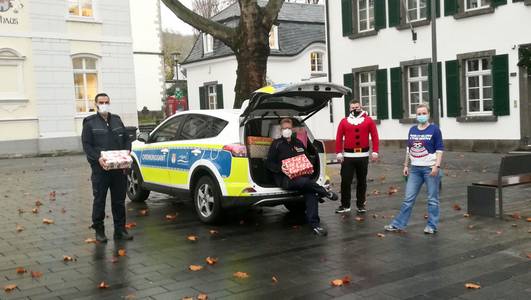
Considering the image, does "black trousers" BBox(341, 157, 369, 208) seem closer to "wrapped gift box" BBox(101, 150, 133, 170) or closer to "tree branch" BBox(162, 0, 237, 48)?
"wrapped gift box" BBox(101, 150, 133, 170)

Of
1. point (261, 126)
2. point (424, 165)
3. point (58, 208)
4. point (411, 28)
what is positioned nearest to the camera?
point (424, 165)

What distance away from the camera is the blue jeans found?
731 cm

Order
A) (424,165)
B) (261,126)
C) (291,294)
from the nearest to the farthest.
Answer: (291,294) < (424,165) < (261,126)

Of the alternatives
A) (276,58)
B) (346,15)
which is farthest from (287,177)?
(276,58)

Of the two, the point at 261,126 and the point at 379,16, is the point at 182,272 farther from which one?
the point at 379,16

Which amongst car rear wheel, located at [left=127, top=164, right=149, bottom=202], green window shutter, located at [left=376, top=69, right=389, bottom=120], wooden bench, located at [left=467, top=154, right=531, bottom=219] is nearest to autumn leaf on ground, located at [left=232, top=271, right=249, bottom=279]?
wooden bench, located at [left=467, top=154, right=531, bottom=219]

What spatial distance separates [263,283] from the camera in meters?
5.46

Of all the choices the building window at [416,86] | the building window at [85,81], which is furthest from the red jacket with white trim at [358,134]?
the building window at [85,81]

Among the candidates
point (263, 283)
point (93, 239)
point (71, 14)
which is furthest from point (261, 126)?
point (71, 14)

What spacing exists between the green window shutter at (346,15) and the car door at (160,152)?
15604 mm

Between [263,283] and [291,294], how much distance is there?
0.40 metres

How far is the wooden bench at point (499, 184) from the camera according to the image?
820 cm

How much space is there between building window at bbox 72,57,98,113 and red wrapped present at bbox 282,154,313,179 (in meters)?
21.0

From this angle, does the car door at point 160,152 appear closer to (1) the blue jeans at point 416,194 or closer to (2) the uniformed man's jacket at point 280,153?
(2) the uniformed man's jacket at point 280,153
